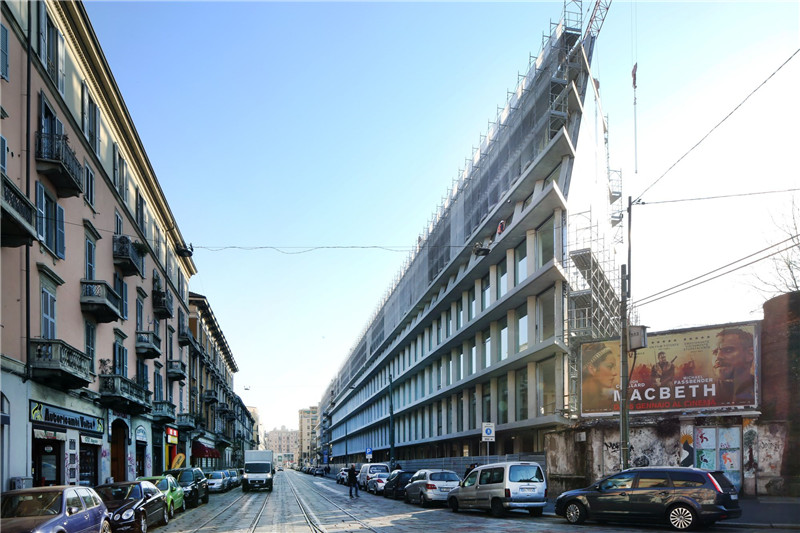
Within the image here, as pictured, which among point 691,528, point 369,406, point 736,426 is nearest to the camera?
point 691,528

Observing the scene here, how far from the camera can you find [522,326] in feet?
126

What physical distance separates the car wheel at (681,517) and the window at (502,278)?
74.9 feet

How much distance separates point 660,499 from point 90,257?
2184 cm

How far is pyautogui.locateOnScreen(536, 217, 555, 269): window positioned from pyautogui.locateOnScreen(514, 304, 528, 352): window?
12.0 feet

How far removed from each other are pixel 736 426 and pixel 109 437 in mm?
24591

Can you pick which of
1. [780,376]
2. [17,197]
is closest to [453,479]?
[780,376]

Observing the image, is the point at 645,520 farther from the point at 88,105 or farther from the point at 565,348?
the point at 88,105

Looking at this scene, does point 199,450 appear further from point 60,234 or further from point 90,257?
point 60,234

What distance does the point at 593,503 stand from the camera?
1942cm

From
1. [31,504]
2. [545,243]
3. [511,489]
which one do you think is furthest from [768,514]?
[545,243]

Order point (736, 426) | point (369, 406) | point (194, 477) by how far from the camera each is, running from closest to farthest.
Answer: point (736, 426) → point (194, 477) → point (369, 406)

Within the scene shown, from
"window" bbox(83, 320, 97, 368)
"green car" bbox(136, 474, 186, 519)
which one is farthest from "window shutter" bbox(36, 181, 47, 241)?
"green car" bbox(136, 474, 186, 519)

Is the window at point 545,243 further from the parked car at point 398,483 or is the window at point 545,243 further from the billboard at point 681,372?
the parked car at point 398,483

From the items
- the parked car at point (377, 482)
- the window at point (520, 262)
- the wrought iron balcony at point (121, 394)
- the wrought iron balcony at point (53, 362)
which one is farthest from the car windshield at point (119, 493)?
the parked car at point (377, 482)
